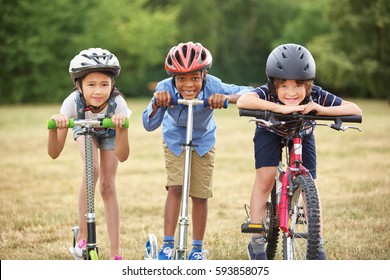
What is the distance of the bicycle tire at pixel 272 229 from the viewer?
18.9ft

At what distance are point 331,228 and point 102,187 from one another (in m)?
2.73

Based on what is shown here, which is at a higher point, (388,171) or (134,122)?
(134,122)

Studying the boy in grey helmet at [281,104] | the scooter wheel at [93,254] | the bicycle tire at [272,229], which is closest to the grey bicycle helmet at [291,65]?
the boy in grey helmet at [281,104]

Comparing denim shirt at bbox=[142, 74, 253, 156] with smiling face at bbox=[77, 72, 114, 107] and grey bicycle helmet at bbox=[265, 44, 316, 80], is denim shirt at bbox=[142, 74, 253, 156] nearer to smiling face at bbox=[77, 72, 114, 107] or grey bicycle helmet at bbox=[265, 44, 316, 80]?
smiling face at bbox=[77, 72, 114, 107]

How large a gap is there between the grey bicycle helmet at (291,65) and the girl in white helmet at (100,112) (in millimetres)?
1124

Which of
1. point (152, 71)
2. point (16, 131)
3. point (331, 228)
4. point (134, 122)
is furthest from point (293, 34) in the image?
point (331, 228)

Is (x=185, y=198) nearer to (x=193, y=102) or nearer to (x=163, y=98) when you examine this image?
(x=193, y=102)

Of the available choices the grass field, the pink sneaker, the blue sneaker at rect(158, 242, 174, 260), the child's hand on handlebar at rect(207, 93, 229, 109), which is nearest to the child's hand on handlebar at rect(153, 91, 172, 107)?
the child's hand on handlebar at rect(207, 93, 229, 109)

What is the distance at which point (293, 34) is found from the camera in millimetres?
67375

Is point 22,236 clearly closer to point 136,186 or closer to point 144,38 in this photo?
point 136,186

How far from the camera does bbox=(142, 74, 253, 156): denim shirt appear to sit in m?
5.79

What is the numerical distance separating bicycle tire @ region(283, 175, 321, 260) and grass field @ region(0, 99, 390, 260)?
51.5 inches

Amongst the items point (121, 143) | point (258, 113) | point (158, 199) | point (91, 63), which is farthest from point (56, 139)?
point (158, 199)

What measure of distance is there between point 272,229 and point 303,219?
64cm
